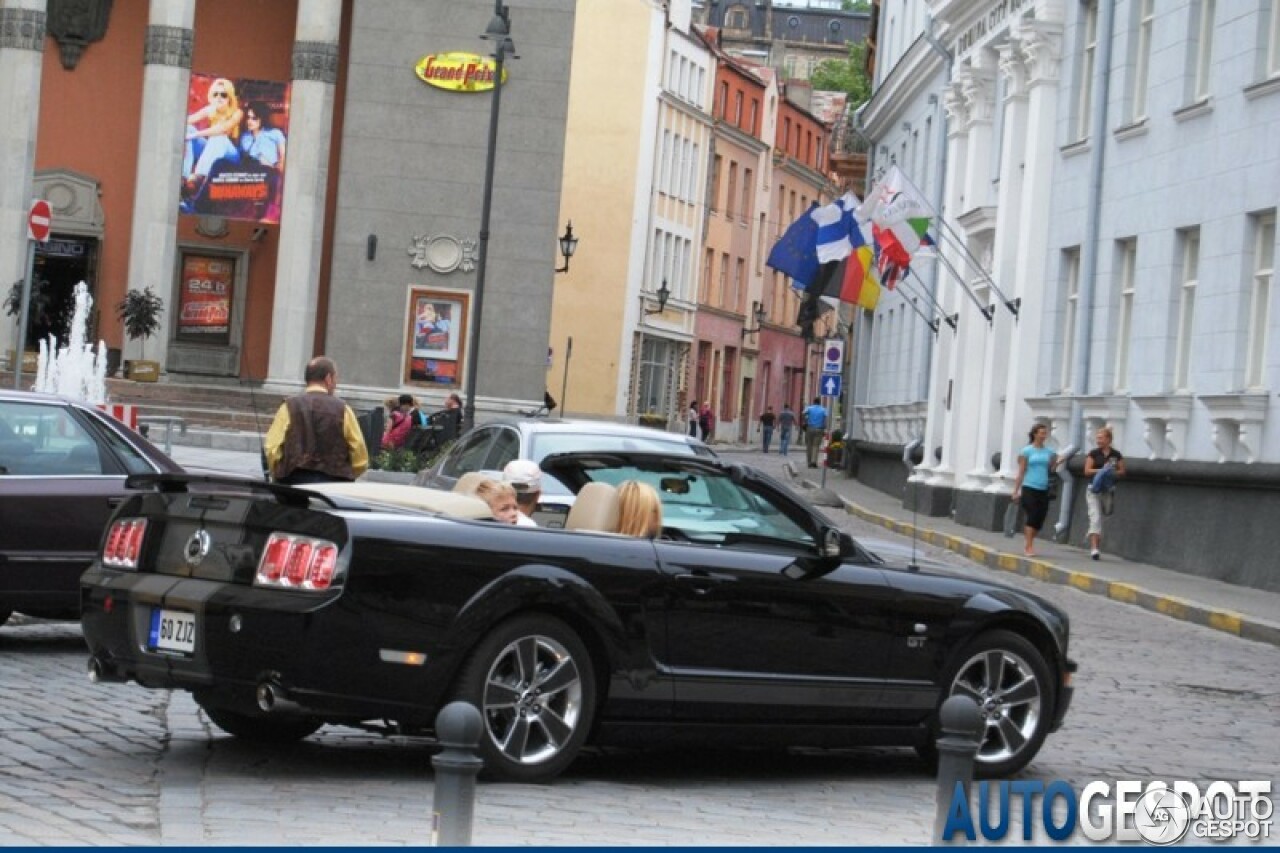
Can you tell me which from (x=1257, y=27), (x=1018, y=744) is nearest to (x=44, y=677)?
(x=1018, y=744)

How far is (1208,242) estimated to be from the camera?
28.4 m

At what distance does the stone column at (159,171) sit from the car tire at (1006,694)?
42299 mm

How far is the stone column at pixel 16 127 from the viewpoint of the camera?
167ft

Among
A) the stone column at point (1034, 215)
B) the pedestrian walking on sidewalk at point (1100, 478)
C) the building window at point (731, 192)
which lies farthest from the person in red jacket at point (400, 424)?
the building window at point (731, 192)

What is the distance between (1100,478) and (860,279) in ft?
44.9

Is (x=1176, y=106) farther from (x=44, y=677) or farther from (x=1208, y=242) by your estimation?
(x=44, y=677)

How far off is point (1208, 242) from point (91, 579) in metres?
20.7

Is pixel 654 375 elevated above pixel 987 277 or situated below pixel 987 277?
below

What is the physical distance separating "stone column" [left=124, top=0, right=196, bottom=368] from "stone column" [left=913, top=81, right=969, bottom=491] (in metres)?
16.8

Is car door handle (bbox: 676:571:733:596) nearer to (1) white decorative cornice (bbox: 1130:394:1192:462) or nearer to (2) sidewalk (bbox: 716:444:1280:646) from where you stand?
(2) sidewalk (bbox: 716:444:1280:646)

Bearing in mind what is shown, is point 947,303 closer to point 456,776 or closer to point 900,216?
point 900,216

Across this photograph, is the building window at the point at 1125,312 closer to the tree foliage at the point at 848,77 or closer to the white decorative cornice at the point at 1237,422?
the white decorative cornice at the point at 1237,422

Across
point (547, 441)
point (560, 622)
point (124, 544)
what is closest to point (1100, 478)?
point (547, 441)

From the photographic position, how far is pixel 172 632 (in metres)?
9.31
